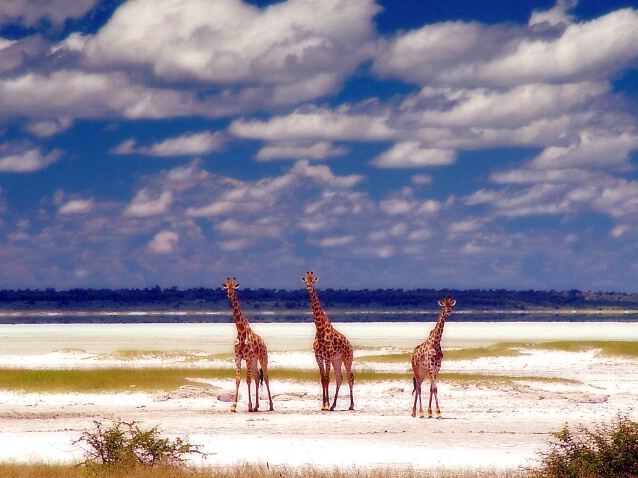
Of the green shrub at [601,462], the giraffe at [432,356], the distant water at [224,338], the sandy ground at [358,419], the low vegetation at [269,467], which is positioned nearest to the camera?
the green shrub at [601,462]

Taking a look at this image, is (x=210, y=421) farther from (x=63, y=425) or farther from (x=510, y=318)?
(x=510, y=318)

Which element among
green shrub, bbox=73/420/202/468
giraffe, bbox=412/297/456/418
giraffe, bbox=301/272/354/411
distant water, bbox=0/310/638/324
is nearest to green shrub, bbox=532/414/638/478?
green shrub, bbox=73/420/202/468

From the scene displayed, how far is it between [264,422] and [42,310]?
142m

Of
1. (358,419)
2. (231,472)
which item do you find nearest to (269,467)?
(231,472)

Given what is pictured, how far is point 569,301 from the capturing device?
199 m

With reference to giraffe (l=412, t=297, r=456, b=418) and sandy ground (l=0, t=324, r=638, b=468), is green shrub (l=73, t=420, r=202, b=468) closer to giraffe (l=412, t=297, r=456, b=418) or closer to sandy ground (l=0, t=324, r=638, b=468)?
sandy ground (l=0, t=324, r=638, b=468)

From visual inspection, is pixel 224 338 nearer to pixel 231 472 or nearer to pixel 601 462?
pixel 231 472

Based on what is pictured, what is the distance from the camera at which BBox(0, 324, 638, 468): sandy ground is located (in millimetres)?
20688

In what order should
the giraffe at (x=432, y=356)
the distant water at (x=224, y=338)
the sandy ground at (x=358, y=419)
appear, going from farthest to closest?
the distant water at (x=224, y=338) → the giraffe at (x=432, y=356) → the sandy ground at (x=358, y=419)

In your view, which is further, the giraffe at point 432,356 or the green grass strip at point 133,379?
the green grass strip at point 133,379

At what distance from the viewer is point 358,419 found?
86.7 feet

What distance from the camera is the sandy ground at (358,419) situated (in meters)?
20.7

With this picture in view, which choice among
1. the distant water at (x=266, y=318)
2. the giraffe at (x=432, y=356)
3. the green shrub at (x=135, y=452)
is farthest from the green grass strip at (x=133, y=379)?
the distant water at (x=266, y=318)

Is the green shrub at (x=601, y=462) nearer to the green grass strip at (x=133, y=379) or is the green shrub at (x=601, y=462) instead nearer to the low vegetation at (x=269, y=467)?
the low vegetation at (x=269, y=467)
